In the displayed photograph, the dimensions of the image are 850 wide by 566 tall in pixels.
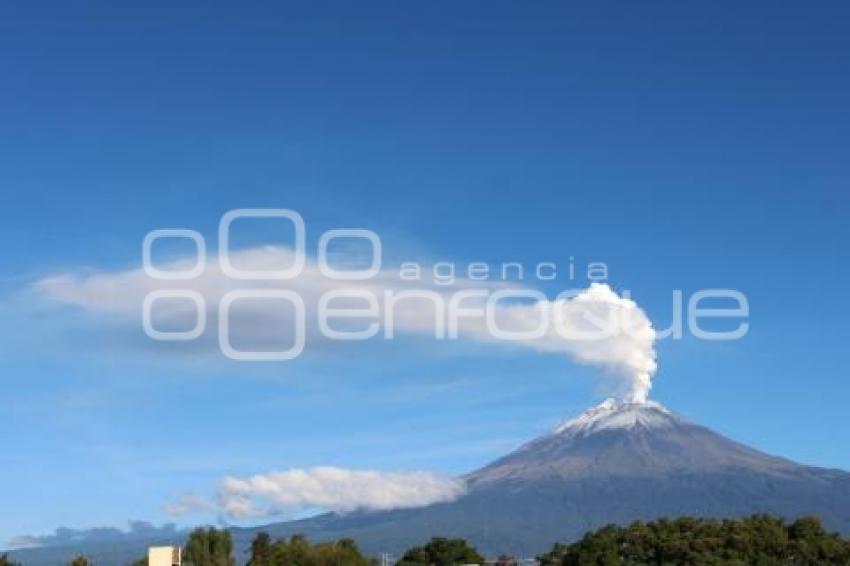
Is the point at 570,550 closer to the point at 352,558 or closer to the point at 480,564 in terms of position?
the point at 480,564

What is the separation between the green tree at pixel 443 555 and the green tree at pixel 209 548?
16412 mm

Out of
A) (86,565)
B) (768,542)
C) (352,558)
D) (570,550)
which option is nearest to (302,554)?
(352,558)

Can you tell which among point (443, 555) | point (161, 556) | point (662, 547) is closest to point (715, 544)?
point (662, 547)

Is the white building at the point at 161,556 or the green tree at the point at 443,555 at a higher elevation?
the white building at the point at 161,556

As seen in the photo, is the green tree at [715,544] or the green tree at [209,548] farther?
the green tree at [715,544]

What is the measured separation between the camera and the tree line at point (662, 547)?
282ft

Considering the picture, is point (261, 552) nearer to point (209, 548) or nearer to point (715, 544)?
point (209, 548)

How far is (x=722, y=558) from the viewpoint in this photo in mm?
87188

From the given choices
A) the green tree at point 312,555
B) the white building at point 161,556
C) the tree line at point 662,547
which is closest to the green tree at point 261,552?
the tree line at point 662,547

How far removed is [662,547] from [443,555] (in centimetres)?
1743

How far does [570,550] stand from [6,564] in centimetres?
4076

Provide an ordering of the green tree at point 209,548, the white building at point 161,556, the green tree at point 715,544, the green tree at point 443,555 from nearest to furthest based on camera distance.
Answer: the white building at point 161,556 < the green tree at point 209,548 < the green tree at point 715,544 < the green tree at point 443,555

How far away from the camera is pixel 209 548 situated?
283ft

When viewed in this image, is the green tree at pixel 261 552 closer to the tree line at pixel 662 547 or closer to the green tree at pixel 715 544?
the tree line at pixel 662 547
